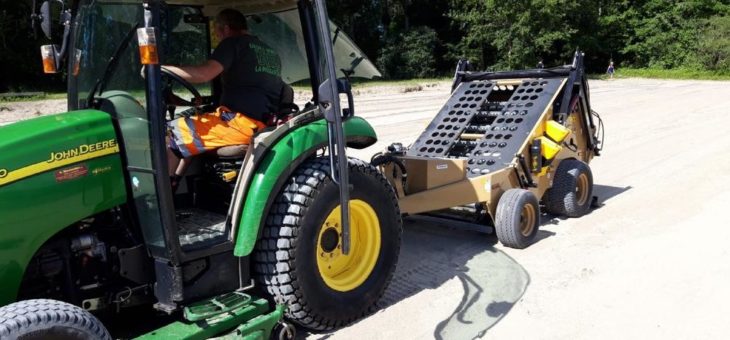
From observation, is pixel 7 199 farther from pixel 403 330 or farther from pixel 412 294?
pixel 412 294

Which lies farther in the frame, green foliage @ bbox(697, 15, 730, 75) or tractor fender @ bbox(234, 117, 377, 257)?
green foliage @ bbox(697, 15, 730, 75)

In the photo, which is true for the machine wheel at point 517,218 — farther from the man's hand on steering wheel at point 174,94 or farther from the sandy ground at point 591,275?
the man's hand on steering wheel at point 174,94

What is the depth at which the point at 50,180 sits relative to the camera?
279 centimetres

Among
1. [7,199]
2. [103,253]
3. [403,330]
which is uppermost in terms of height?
[7,199]

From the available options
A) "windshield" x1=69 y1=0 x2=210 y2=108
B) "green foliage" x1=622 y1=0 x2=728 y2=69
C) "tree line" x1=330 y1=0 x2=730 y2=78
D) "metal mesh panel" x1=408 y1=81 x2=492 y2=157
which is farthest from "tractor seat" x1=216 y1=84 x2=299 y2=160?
"green foliage" x1=622 y1=0 x2=728 y2=69

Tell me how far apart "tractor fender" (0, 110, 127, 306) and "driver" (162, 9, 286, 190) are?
42cm

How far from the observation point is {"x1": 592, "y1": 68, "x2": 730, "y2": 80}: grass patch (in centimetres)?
3706

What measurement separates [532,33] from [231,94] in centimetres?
3997

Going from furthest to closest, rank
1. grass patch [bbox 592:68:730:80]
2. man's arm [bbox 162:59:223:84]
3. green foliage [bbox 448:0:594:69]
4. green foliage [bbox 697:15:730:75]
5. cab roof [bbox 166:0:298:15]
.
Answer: green foliage [bbox 448:0:594:69] → green foliage [bbox 697:15:730:75] → grass patch [bbox 592:68:730:80] → cab roof [bbox 166:0:298:15] → man's arm [bbox 162:59:223:84]

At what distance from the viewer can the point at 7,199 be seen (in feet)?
8.73

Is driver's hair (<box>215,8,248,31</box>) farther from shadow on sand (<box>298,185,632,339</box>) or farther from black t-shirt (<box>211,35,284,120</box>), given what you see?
shadow on sand (<box>298,185,632,339</box>)

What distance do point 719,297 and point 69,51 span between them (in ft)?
13.9

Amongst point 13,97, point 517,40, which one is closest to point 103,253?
point 13,97

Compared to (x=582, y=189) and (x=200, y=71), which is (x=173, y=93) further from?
(x=582, y=189)
